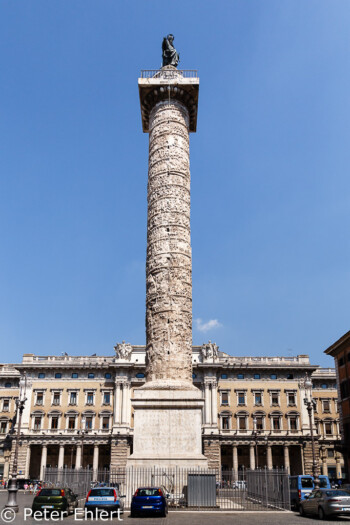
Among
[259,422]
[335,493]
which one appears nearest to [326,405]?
[259,422]

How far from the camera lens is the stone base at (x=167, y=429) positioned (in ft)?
51.5

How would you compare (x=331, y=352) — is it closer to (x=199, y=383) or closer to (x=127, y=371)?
(x=199, y=383)

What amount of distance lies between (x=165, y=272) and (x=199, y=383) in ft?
102

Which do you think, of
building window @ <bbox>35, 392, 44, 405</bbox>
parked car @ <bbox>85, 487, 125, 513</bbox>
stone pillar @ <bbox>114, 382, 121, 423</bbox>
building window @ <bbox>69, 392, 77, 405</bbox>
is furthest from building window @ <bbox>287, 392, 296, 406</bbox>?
parked car @ <bbox>85, 487, 125, 513</bbox>

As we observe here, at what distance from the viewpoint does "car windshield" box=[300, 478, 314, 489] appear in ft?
57.8

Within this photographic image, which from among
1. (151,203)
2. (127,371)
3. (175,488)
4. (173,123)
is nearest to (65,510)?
(175,488)

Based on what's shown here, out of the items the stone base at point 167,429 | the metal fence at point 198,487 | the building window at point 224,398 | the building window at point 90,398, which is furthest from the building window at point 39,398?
the stone base at point 167,429

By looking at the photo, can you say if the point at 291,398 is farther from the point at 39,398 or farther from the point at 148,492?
the point at 148,492

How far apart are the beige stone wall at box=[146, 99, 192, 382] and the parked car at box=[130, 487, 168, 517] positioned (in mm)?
4791

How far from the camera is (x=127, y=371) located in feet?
155

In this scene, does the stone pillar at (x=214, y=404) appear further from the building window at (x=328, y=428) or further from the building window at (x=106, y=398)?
the building window at (x=328, y=428)

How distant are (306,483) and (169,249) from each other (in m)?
9.80

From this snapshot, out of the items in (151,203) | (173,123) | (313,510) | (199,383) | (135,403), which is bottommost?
(313,510)

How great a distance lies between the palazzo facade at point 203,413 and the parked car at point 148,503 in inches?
1302
